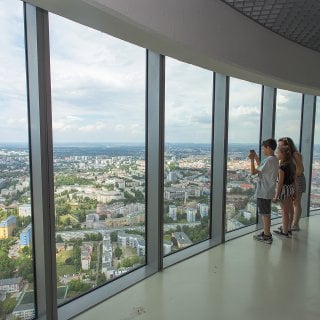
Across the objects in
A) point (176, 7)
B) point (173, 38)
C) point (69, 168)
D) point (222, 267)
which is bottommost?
point (222, 267)

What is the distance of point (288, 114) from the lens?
516 centimetres

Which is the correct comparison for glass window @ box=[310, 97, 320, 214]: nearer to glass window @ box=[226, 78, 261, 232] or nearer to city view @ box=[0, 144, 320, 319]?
glass window @ box=[226, 78, 261, 232]

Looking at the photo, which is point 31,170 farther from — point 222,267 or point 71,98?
point 222,267

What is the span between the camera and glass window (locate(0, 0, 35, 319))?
Answer: 1.96 metres

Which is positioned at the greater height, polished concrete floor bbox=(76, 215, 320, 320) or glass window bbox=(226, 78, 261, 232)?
glass window bbox=(226, 78, 261, 232)

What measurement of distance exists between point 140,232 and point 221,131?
1.82 m

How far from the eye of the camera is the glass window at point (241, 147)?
13.7ft

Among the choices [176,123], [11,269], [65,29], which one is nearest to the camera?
[11,269]

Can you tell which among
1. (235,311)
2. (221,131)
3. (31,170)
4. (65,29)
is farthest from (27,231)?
(221,131)

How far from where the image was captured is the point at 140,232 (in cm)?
322

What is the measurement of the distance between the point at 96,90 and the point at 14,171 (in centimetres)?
105

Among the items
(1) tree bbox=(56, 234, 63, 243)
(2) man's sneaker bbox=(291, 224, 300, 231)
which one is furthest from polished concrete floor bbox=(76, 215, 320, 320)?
(2) man's sneaker bbox=(291, 224, 300, 231)

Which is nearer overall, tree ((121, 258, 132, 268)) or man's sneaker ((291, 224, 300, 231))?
tree ((121, 258, 132, 268))

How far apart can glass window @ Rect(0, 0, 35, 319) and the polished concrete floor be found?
640 mm
